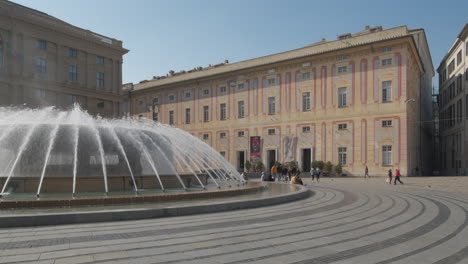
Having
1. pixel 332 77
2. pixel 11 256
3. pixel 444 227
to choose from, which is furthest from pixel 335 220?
pixel 332 77

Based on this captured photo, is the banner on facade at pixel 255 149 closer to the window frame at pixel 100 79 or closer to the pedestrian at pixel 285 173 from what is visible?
the pedestrian at pixel 285 173

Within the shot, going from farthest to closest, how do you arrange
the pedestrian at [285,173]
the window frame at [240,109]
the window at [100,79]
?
the window at [100,79] → the window frame at [240,109] → the pedestrian at [285,173]

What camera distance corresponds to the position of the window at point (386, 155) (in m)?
34.8

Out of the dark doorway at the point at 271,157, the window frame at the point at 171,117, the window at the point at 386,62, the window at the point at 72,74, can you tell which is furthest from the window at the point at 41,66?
the window at the point at 386,62

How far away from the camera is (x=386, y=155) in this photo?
34938mm

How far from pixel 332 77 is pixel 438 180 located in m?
14.5

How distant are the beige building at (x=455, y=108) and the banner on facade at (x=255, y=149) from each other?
70.6ft

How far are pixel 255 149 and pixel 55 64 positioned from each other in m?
23.7

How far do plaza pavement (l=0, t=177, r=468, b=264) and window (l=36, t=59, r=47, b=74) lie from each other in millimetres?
37603

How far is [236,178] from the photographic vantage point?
18906 mm

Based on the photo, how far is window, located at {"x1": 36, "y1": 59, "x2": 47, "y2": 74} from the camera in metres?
40.3

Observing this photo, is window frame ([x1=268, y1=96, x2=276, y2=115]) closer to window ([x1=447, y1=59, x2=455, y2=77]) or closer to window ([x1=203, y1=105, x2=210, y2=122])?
window ([x1=203, y1=105, x2=210, y2=122])

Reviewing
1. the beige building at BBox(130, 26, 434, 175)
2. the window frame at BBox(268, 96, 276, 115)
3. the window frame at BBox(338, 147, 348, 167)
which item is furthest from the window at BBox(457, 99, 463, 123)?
the window frame at BBox(268, 96, 276, 115)

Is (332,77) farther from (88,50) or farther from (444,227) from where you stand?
(444,227)
